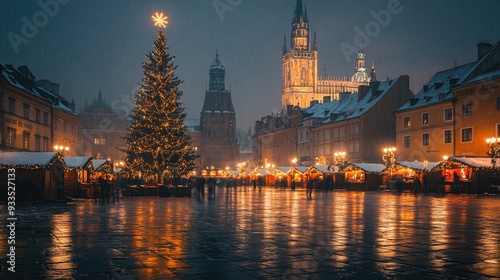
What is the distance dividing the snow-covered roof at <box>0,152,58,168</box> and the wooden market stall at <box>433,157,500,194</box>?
89.9 feet

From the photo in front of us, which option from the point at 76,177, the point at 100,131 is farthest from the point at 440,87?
the point at 100,131

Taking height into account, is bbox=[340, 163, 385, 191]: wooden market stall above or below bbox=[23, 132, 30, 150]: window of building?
below

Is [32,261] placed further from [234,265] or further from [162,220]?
[162,220]

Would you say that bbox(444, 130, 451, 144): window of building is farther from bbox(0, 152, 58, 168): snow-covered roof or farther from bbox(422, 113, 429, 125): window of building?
bbox(0, 152, 58, 168): snow-covered roof

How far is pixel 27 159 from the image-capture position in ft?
90.5

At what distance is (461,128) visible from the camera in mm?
53125

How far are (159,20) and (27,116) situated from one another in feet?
66.9

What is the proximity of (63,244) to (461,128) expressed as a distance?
158 ft

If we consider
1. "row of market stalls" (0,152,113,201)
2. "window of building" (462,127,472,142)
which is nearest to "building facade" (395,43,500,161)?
"window of building" (462,127,472,142)

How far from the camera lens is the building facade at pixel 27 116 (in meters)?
48.0

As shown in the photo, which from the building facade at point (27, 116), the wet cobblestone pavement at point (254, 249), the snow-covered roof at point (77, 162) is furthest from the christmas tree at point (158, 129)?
the wet cobblestone pavement at point (254, 249)

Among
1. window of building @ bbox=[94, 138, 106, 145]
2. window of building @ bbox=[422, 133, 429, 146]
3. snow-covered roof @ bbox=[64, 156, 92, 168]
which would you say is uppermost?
window of building @ bbox=[94, 138, 106, 145]

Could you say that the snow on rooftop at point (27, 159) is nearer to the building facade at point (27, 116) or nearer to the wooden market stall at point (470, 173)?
the building facade at point (27, 116)

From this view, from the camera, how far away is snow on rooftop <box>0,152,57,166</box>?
89.5 feet
